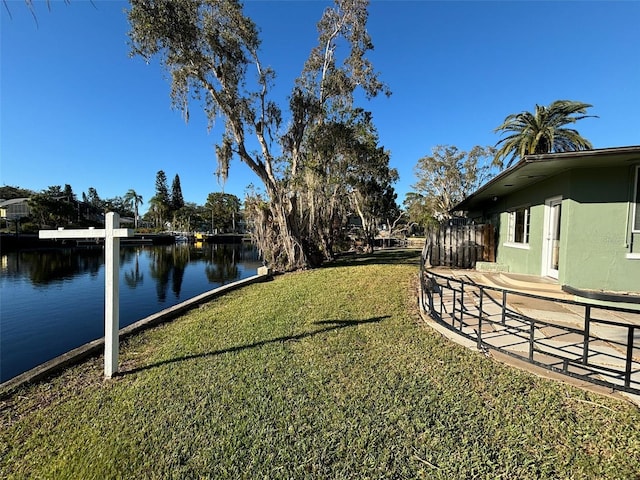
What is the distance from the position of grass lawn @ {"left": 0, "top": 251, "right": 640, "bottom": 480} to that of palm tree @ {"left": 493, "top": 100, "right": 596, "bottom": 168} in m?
17.8

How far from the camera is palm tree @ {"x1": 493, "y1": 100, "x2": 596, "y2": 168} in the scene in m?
16.5

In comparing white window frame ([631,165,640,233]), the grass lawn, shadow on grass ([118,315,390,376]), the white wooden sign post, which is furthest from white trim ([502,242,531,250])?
the white wooden sign post

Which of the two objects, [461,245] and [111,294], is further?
[461,245]

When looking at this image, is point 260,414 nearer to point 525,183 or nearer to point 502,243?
point 525,183

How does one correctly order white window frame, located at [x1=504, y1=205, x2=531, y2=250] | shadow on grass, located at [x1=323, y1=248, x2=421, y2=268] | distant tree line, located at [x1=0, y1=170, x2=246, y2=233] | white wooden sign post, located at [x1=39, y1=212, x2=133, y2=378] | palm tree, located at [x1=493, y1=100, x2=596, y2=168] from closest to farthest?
white wooden sign post, located at [x1=39, y1=212, x2=133, y2=378]
white window frame, located at [x1=504, y1=205, x2=531, y2=250]
shadow on grass, located at [x1=323, y1=248, x2=421, y2=268]
palm tree, located at [x1=493, y1=100, x2=596, y2=168]
distant tree line, located at [x1=0, y1=170, x2=246, y2=233]

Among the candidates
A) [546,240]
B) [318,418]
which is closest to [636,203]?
[546,240]

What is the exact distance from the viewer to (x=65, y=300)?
466 inches

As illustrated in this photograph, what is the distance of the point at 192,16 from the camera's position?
10.0 meters

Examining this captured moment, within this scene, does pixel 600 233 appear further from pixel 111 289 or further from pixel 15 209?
pixel 15 209

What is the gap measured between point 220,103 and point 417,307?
9.73m

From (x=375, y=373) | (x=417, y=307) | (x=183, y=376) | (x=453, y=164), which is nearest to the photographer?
(x=375, y=373)

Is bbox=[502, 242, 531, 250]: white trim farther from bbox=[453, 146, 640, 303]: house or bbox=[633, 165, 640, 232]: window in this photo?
bbox=[633, 165, 640, 232]: window

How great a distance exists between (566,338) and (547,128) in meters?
17.7

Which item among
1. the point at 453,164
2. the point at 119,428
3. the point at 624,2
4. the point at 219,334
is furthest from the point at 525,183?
the point at 453,164
